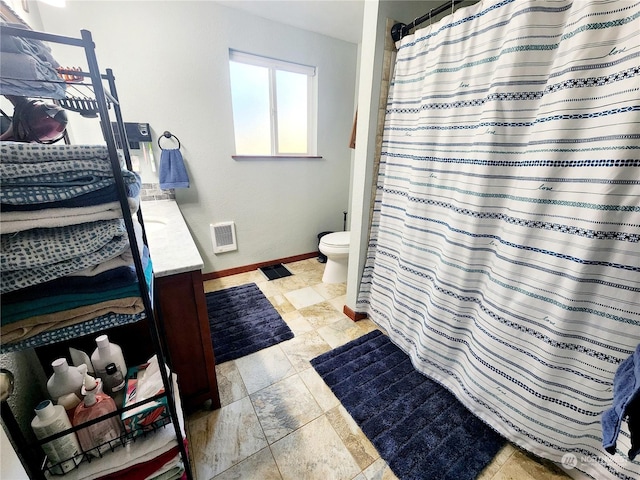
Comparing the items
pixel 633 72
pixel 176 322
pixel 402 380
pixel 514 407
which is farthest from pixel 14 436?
pixel 633 72

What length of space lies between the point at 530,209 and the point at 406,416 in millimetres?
1064

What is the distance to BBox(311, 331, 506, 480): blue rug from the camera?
1.04 metres

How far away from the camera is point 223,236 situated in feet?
7.84

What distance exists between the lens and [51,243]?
488 millimetres

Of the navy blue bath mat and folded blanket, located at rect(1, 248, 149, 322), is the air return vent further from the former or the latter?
folded blanket, located at rect(1, 248, 149, 322)

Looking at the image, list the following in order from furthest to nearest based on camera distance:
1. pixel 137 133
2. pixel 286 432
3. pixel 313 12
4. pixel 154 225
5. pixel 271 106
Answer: pixel 271 106, pixel 313 12, pixel 137 133, pixel 154 225, pixel 286 432

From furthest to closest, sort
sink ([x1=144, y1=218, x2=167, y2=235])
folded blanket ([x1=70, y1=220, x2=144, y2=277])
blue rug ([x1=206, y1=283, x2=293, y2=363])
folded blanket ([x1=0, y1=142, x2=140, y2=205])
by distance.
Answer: blue rug ([x1=206, y1=283, x2=293, y2=363]) → sink ([x1=144, y1=218, x2=167, y2=235]) → folded blanket ([x1=70, y1=220, x2=144, y2=277]) → folded blanket ([x1=0, y1=142, x2=140, y2=205])

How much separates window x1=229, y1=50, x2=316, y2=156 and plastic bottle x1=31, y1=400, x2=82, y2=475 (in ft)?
6.77

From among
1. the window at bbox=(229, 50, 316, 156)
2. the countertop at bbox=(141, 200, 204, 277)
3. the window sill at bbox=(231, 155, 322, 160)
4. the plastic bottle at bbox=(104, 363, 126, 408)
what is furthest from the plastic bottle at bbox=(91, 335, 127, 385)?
the window at bbox=(229, 50, 316, 156)

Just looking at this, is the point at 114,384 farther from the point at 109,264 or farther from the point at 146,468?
the point at 109,264

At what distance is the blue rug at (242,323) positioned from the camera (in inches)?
64.1

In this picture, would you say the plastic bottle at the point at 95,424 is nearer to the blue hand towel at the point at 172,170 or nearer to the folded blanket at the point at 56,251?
the folded blanket at the point at 56,251

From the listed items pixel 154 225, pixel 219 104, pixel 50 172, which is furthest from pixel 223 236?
pixel 50 172

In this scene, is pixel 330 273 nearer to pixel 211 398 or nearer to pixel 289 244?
pixel 289 244
